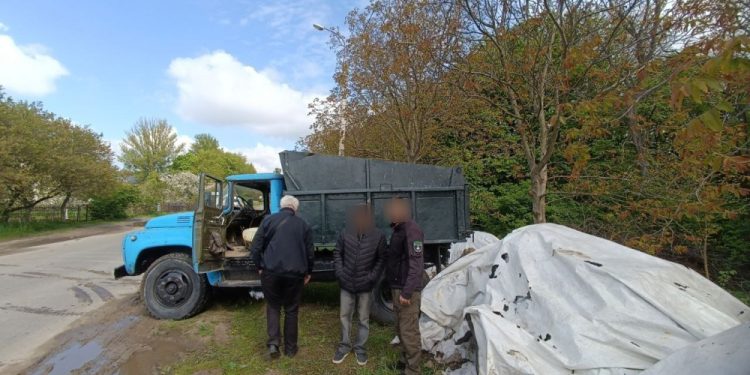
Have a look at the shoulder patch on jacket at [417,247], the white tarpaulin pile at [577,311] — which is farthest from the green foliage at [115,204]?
the white tarpaulin pile at [577,311]

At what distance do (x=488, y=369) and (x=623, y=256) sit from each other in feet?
5.73

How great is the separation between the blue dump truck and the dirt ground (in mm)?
443

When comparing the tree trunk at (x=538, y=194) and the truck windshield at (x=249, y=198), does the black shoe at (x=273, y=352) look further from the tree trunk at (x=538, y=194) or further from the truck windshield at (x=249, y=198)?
the tree trunk at (x=538, y=194)

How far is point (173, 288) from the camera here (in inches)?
256

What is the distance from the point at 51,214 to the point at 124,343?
26417mm

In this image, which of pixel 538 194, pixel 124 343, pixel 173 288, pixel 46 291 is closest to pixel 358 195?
pixel 538 194

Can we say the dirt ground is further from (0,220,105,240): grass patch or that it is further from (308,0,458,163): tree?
(0,220,105,240): grass patch

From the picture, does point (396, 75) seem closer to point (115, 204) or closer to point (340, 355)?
point (340, 355)

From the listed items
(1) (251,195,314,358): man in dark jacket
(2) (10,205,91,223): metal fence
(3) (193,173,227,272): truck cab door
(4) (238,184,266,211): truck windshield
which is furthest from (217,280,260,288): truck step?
(2) (10,205,91,223): metal fence

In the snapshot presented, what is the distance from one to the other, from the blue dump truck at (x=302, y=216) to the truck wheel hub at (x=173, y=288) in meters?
0.01

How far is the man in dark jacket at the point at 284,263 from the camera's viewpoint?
4.75 meters

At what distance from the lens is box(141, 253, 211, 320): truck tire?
6480 mm

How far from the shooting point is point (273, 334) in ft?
16.0

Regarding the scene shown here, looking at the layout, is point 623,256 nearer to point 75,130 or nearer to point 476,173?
point 476,173
